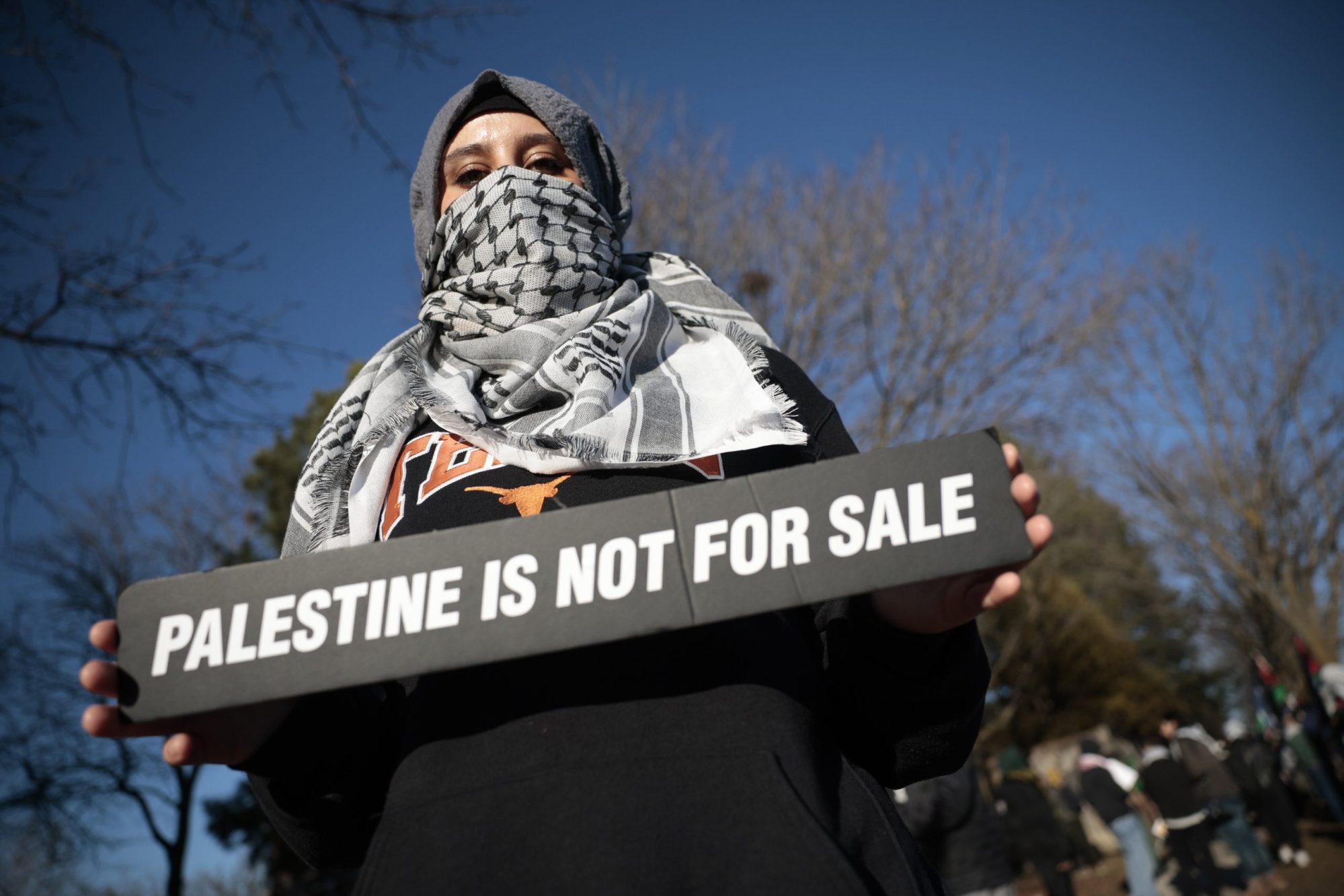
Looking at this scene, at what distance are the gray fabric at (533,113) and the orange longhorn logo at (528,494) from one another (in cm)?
73

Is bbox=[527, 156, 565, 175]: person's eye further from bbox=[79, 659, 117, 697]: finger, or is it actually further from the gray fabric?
bbox=[79, 659, 117, 697]: finger

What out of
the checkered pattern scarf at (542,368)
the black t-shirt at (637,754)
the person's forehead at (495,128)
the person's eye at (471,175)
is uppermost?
the person's forehead at (495,128)

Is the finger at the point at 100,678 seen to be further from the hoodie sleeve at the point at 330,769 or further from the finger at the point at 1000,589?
the finger at the point at 1000,589

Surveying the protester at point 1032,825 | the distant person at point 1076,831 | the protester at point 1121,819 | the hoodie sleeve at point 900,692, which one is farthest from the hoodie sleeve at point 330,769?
the distant person at point 1076,831

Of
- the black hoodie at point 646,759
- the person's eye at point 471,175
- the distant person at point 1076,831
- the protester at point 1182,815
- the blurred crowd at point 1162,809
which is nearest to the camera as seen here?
the black hoodie at point 646,759

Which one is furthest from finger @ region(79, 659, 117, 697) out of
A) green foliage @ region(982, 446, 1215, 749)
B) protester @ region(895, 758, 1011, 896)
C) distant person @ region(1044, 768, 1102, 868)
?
green foliage @ region(982, 446, 1215, 749)

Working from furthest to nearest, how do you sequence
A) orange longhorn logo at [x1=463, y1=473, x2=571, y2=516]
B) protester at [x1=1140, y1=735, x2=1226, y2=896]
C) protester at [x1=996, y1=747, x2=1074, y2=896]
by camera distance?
protester at [x1=996, y1=747, x2=1074, y2=896], protester at [x1=1140, y1=735, x2=1226, y2=896], orange longhorn logo at [x1=463, y1=473, x2=571, y2=516]

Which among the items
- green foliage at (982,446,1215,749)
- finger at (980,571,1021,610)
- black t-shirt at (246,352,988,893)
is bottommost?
black t-shirt at (246,352,988,893)

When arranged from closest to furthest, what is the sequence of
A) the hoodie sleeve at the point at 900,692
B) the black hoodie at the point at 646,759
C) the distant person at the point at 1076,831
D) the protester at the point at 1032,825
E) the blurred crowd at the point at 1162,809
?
1. the black hoodie at the point at 646,759
2. the hoodie sleeve at the point at 900,692
3. the blurred crowd at the point at 1162,809
4. the protester at the point at 1032,825
5. the distant person at the point at 1076,831

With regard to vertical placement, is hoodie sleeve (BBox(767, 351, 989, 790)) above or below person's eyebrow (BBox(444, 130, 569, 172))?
below

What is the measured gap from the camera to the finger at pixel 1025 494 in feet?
3.18

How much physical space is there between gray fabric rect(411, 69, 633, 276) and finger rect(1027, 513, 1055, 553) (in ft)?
4.00

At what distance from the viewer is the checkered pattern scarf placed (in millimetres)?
1329

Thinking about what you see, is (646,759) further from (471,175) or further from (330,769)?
(471,175)
